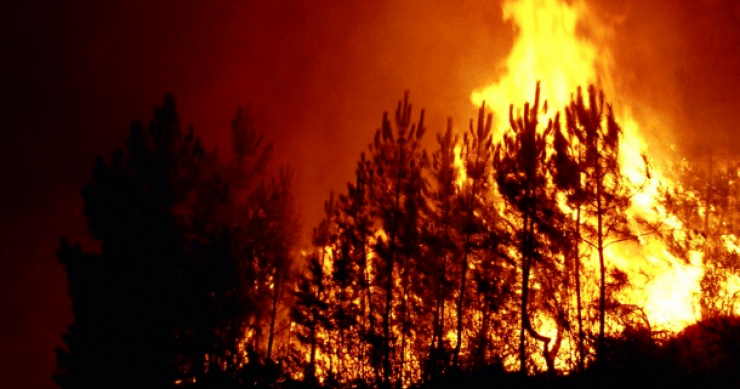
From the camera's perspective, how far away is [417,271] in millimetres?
18688

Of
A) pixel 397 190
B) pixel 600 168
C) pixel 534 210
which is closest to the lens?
pixel 600 168

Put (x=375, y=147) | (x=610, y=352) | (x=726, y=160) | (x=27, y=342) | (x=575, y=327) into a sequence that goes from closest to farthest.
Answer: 1. (x=610, y=352)
2. (x=575, y=327)
3. (x=375, y=147)
4. (x=726, y=160)
5. (x=27, y=342)

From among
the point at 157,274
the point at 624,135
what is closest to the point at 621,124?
the point at 624,135

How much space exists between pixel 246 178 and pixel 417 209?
5.53m

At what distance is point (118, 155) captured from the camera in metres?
14.5

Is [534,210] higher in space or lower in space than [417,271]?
higher

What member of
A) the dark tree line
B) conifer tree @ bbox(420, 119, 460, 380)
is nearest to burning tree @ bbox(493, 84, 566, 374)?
conifer tree @ bbox(420, 119, 460, 380)

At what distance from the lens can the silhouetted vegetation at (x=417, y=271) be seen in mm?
13344

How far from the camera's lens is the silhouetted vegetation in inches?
525

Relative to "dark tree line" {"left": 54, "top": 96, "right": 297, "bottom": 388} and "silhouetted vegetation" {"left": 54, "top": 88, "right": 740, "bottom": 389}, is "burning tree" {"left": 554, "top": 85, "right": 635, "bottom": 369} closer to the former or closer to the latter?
"silhouetted vegetation" {"left": 54, "top": 88, "right": 740, "bottom": 389}

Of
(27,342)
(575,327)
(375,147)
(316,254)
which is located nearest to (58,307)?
(27,342)

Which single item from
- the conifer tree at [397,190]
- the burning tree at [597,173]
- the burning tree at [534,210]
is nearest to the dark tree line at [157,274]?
the conifer tree at [397,190]

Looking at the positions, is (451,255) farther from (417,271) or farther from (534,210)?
(534,210)

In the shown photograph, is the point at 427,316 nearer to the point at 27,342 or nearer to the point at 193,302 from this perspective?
the point at 193,302
